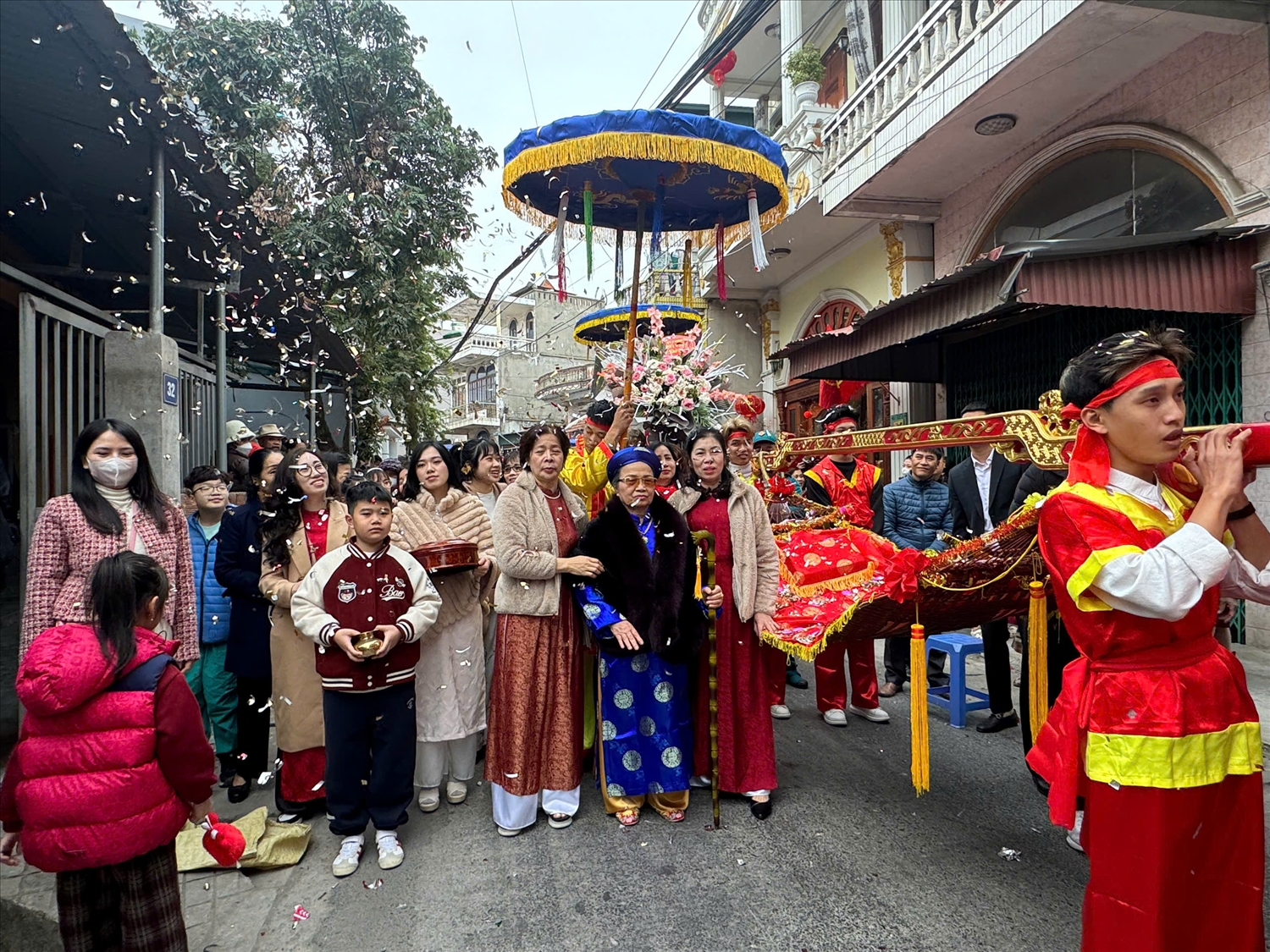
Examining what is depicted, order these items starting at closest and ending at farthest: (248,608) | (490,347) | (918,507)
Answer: (248,608) → (918,507) → (490,347)

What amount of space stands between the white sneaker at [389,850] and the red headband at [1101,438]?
2918 millimetres

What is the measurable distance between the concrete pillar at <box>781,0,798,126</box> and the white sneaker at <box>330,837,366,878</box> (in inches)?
424

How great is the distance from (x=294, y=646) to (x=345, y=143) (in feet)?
26.6

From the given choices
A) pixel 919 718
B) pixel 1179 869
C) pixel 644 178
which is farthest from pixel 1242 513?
pixel 644 178

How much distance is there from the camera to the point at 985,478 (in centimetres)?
463

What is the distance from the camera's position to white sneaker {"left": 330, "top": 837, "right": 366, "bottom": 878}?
2949mm

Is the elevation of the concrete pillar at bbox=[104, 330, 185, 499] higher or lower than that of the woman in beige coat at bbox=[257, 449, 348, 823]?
higher

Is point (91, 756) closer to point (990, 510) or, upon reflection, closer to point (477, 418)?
point (990, 510)

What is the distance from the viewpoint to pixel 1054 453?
233 cm

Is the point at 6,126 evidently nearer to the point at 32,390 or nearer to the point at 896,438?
the point at 32,390

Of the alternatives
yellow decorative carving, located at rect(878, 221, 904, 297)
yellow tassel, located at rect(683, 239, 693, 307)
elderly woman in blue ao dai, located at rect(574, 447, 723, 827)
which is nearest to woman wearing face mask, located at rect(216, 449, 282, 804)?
elderly woman in blue ao dai, located at rect(574, 447, 723, 827)

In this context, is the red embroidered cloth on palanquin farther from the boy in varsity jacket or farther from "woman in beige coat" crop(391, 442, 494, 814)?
the boy in varsity jacket

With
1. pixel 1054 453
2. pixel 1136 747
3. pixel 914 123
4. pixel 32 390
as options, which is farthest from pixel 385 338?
pixel 1136 747

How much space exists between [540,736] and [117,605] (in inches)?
74.2
